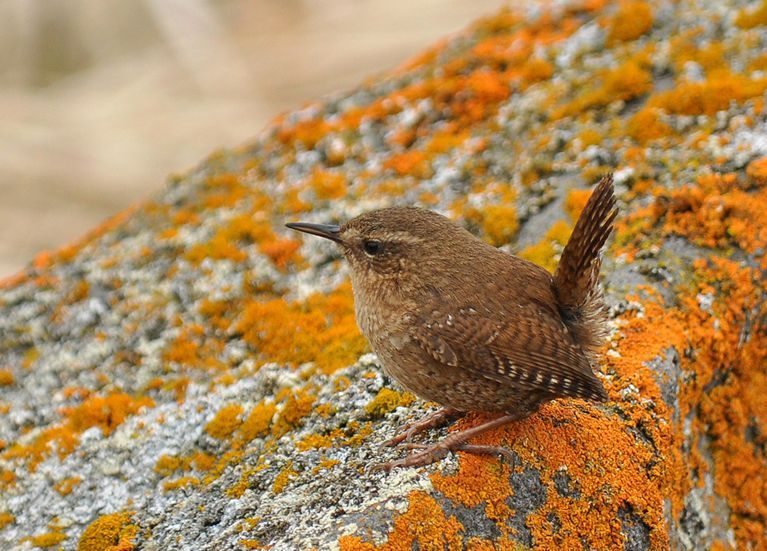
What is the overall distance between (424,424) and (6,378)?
2530mm

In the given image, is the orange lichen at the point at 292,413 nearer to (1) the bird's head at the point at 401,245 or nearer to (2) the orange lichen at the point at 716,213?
(1) the bird's head at the point at 401,245

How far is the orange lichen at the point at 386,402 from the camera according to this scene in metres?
3.33

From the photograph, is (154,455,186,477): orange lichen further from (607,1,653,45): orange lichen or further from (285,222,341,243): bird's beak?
(607,1,653,45): orange lichen

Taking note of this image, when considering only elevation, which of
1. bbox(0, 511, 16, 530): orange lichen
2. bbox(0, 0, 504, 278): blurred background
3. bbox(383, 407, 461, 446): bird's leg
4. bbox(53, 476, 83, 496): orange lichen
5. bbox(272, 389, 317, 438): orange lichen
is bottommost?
bbox(383, 407, 461, 446): bird's leg

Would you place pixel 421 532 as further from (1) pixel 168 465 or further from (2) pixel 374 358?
(1) pixel 168 465

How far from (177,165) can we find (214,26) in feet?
8.77

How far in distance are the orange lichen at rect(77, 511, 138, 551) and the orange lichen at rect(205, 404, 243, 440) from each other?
0.53 metres

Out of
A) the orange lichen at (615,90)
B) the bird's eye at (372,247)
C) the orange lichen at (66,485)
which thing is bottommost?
the orange lichen at (66,485)

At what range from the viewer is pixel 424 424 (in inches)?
122

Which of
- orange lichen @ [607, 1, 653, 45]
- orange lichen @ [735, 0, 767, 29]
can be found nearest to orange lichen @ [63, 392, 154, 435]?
orange lichen @ [607, 1, 653, 45]

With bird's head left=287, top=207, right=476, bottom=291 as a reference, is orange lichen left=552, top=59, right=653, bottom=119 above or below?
above

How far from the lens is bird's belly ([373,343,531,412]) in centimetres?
294

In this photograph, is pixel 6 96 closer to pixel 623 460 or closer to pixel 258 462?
pixel 258 462

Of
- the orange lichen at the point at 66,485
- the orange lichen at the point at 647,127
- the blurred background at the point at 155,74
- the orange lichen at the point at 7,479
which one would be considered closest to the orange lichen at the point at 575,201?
the orange lichen at the point at 647,127
